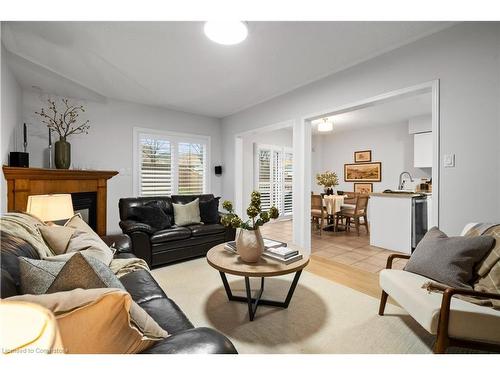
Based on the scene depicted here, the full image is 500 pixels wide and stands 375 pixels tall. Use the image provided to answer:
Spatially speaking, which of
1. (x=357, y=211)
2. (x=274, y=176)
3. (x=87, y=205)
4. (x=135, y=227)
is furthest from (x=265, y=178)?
(x=87, y=205)

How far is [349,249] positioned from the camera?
3914 mm

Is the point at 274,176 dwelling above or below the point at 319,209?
above

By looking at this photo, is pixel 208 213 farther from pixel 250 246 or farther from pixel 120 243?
pixel 250 246

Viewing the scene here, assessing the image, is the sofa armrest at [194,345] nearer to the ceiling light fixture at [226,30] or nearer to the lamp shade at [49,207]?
the lamp shade at [49,207]

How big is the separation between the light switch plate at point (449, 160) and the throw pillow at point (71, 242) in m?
3.09

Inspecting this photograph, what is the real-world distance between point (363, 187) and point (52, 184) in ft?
21.7

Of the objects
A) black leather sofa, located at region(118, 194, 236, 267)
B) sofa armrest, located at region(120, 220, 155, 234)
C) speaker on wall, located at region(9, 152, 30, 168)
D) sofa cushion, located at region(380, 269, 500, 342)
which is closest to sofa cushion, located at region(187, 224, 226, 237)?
→ black leather sofa, located at region(118, 194, 236, 267)

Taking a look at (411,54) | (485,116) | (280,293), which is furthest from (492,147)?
(280,293)

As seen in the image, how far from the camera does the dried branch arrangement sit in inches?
139

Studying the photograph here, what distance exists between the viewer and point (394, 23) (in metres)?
2.19

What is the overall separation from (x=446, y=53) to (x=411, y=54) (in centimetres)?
32

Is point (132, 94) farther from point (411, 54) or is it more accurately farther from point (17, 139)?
point (411, 54)

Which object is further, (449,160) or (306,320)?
(449,160)

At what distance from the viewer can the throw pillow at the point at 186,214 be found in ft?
12.0
